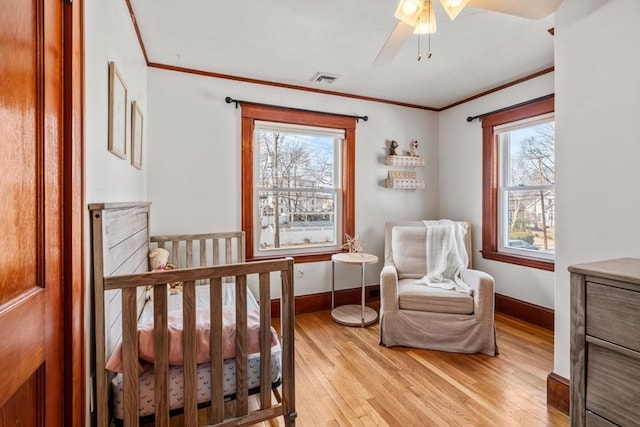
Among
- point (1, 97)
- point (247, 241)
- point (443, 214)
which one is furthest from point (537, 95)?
point (1, 97)

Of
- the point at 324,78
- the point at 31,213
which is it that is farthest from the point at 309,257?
the point at 31,213

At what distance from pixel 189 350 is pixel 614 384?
1.62 meters

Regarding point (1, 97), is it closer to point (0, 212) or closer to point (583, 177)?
point (0, 212)

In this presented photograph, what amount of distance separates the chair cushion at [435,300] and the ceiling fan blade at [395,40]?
1.74m

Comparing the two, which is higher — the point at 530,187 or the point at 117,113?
the point at 117,113

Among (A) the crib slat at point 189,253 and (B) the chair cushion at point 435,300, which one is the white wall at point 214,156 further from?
(B) the chair cushion at point 435,300

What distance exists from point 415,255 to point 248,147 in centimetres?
194

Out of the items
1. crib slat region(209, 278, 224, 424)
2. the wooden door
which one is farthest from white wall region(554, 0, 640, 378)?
the wooden door

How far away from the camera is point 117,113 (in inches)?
64.9

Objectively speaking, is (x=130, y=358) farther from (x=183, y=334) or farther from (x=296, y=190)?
(x=296, y=190)

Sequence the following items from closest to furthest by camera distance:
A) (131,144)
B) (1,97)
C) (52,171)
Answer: (1,97), (52,171), (131,144)

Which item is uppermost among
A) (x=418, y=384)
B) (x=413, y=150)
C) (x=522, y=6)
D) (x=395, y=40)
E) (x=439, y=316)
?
(x=522, y=6)

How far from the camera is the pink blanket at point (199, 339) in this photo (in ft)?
4.31

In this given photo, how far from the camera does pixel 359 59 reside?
8.72 feet
